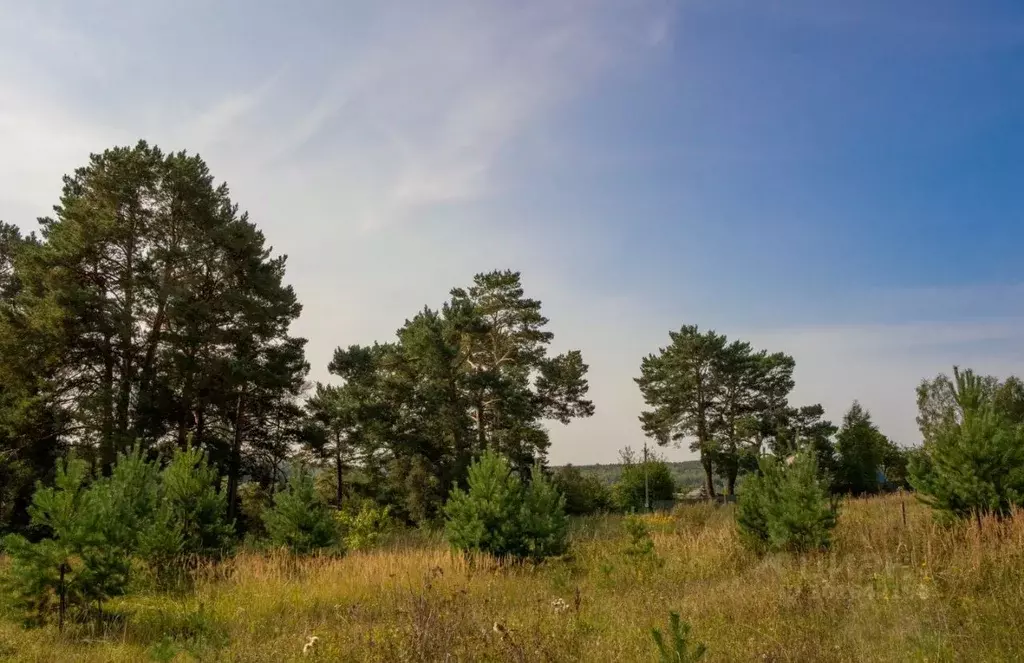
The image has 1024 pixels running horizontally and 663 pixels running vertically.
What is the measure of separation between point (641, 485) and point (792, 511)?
78.4ft

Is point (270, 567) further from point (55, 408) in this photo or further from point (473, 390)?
point (473, 390)

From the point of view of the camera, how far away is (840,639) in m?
5.31

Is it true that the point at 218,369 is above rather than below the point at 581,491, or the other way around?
above

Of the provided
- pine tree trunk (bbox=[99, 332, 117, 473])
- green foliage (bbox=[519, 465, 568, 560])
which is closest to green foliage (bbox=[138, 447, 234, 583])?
green foliage (bbox=[519, 465, 568, 560])

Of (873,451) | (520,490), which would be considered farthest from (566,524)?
(873,451)

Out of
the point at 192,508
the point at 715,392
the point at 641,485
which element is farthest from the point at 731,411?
the point at 192,508

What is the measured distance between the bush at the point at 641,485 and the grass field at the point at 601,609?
71.1 ft

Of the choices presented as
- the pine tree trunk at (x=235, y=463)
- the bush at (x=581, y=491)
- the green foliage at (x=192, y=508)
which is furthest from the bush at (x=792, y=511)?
the bush at (x=581, y=491)

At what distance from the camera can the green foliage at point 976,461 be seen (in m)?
9.27

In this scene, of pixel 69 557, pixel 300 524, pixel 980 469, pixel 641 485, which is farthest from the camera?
pixel 641 485

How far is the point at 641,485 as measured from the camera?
32406mm

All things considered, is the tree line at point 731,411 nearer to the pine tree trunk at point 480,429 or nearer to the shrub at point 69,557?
the pine tree trunk at point 480,429

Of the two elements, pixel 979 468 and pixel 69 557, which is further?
pixel 979 468

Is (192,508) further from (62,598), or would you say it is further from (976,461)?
(976,461)
